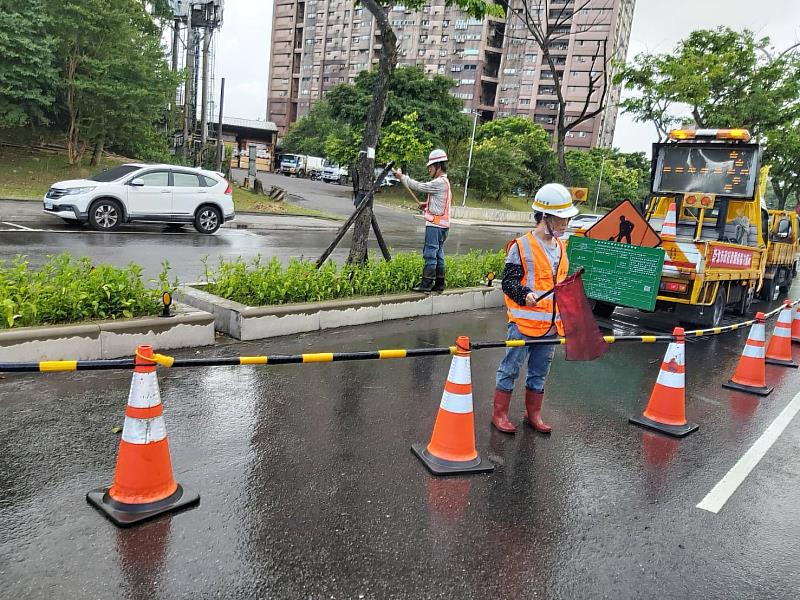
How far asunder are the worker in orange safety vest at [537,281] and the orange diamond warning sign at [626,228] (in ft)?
14.9

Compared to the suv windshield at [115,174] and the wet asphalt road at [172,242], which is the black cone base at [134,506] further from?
the suv windshield at [115,174]

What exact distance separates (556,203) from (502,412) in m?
1.67

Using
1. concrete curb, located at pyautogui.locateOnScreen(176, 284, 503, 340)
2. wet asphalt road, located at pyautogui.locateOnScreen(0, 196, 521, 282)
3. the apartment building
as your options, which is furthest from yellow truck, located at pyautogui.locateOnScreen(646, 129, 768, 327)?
the apartment building

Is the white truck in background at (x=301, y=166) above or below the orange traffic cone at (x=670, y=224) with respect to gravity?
above

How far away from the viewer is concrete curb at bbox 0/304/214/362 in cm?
496

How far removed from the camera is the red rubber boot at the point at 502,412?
15.6ft

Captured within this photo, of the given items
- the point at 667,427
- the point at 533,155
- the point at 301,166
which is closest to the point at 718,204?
the point at 667,427

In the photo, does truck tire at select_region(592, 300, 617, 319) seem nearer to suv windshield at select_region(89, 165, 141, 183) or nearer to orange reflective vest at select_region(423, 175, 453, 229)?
orange reflective vest at select_region(423, 175, 453, 229)

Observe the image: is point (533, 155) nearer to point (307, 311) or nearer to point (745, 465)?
point (307, 311)

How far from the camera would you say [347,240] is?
16969 millimetres

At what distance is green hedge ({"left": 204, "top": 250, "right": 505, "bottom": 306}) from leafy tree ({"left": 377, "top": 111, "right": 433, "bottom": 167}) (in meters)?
26.9

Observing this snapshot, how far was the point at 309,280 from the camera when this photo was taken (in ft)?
24.2

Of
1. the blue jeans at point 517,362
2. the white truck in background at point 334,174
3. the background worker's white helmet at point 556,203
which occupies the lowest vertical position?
the blue jeans at point 517,362

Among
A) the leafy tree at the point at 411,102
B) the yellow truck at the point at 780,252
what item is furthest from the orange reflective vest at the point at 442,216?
the leafy tree at the point at 411,102
